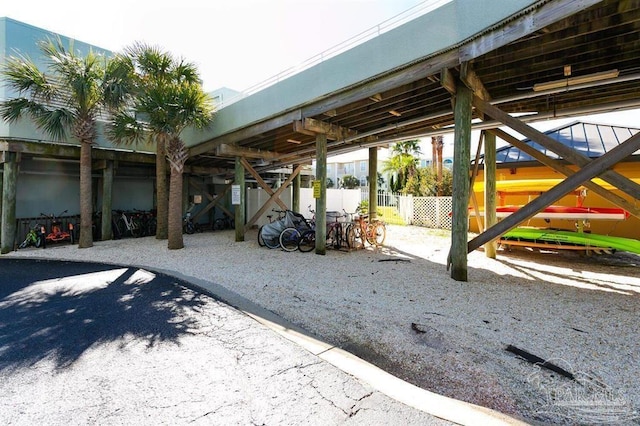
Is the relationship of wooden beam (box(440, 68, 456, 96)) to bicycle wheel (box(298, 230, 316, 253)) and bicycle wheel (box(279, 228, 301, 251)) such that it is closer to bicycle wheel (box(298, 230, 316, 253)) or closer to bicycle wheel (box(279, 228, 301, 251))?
bicycle wheel (box(298, 230, 316, 253))

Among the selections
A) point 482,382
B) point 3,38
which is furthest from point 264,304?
point 3,38

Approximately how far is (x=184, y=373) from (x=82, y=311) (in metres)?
2.26

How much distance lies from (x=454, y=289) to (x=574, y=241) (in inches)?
163

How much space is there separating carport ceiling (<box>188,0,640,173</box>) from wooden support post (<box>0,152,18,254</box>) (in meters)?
7.29

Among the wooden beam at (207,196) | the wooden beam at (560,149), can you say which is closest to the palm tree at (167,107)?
the wooden beam at (207,196)

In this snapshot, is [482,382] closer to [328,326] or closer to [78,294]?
[328,326]

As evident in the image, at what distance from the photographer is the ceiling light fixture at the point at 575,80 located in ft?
14.7

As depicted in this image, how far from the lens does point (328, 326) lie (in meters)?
3.20

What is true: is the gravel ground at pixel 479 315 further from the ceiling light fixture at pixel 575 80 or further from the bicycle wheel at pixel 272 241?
the ceiling light fixture at pixel 575 80

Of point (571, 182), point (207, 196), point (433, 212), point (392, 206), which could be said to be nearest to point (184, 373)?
point (571, 182)

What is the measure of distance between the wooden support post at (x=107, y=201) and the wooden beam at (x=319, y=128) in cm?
710

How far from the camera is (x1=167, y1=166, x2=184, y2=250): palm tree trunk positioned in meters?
8.21

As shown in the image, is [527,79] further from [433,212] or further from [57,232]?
[57,232]

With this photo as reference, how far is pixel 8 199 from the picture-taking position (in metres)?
7.92
